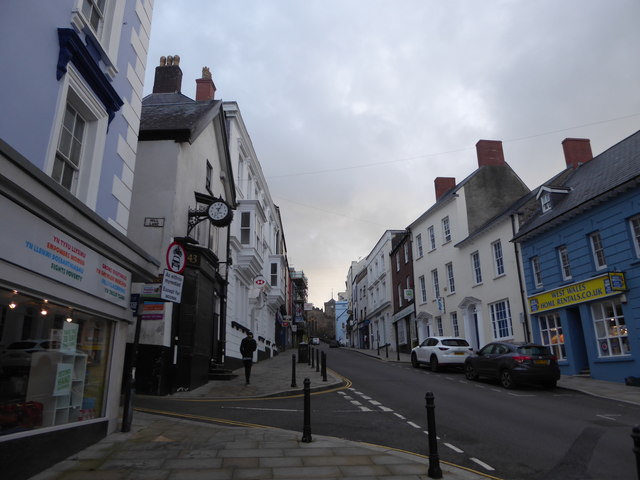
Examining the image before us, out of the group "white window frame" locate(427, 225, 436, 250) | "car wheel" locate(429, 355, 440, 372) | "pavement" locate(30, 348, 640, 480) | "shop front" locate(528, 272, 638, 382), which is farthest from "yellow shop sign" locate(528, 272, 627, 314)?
"pavement" locate(30, 348, 640, 480)

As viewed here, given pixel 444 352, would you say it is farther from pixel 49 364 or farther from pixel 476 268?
pixel 49 364

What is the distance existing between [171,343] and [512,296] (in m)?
16.6

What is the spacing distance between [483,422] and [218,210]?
31.2 ft

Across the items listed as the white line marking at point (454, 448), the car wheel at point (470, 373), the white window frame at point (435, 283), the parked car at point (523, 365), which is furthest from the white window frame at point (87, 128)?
the white window frame at point (435, 283)

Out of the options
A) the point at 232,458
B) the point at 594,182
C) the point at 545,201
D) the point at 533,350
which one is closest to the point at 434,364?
the point at 533,350

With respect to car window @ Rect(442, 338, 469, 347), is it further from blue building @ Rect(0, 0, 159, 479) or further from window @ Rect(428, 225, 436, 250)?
blue building @ Rect(0, 0, 159, 479)

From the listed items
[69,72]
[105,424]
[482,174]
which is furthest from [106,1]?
[482,174]

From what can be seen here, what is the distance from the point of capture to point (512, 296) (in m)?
22.6

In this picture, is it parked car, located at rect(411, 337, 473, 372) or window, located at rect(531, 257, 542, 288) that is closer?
parked car, located at rect(411, 337, 473, 372)

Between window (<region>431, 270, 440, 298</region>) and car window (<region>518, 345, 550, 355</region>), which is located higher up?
window (<region>431, 270, 440, 298</region>)

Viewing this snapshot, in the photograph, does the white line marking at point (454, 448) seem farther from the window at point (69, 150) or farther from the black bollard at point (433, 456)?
the window at point (69, 150)

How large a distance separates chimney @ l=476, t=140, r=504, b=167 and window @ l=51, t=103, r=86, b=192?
26.8m

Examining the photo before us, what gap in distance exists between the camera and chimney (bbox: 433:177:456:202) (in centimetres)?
3566

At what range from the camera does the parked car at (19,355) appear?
5.05 metres
